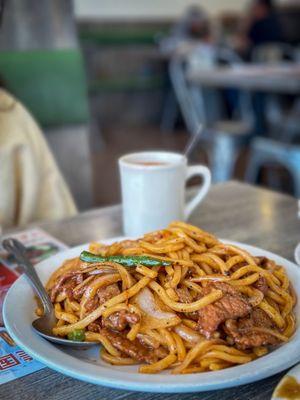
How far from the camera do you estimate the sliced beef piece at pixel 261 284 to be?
0.67 m

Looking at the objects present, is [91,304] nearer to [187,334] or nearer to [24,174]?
[187,334]

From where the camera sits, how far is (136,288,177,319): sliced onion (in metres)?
0.62

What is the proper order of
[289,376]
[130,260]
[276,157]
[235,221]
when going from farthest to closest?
1. [276,157]
2. [235,221]
3. [130,260]
4. [289,376]

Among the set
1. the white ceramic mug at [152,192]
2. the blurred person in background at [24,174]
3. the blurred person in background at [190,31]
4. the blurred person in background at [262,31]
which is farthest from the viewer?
the blurred person in background at [190,31]

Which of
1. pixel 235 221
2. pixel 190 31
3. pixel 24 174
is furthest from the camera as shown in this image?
pixel 190 31

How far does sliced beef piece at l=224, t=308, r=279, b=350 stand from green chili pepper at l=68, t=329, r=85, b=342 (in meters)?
0.17

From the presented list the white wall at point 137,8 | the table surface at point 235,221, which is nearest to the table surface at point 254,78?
the table surface at point 235,221

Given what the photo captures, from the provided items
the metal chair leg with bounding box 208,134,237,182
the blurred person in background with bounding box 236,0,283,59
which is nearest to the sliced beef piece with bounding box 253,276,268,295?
the metal chair leg with bounding box 208,134,237,182

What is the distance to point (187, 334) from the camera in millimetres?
602

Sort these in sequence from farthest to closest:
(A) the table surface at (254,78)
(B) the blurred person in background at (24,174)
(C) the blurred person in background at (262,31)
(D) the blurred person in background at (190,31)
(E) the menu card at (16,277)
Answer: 1. (D) the blurred person in background at (190,31)
2. (C) the blurred person in background at (262,31)
3. (A) the table surface at (254,78)
4. (B) the blurred person in background at (24,174)
5. (E) the menu card at (16,277)

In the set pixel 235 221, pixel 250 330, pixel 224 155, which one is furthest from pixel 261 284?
pixel 224 155

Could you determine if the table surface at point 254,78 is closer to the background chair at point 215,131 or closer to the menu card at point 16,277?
the background chair at point 215,131

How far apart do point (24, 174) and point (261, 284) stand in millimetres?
969

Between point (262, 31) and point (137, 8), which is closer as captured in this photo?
point (262, 31)
